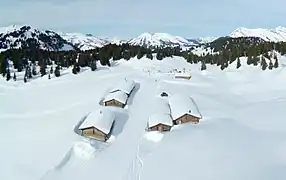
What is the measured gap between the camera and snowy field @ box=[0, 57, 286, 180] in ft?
101

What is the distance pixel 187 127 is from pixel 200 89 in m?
30.5

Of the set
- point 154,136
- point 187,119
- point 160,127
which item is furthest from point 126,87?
point 154,136

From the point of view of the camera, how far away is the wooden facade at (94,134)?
1633 inches

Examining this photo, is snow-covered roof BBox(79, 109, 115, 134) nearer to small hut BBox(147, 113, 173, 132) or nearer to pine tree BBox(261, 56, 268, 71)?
small hut BBox(147, 113, 173, 132)

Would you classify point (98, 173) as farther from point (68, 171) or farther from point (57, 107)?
point (57, 107)

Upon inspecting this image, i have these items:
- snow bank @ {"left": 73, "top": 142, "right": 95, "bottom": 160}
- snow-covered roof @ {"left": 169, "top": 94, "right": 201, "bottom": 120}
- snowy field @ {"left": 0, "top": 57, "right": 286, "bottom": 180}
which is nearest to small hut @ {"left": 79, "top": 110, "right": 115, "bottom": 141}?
snowy field @ {"left": 0, "top": 57, "right": 286, "bottom": 180}

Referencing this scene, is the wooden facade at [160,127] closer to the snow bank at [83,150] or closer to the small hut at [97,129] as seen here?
the small hut at [97,129]

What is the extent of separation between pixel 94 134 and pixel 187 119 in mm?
11364

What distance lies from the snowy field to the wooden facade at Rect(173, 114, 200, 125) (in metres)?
0.80

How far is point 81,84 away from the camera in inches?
3145

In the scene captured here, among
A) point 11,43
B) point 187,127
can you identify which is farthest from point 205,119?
point 11,43

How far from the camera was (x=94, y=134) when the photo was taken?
41.9 m

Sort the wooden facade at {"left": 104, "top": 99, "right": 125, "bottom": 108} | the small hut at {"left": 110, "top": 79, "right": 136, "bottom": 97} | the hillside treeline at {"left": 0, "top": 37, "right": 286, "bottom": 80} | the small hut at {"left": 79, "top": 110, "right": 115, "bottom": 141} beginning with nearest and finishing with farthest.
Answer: the small hut at {"left": 79, "top": 110, "right": 115, "bottom": 141} < the wooden facade at {"left": 104, "top": 99, "right": 125, "bottom": 108} < the small hut at {"left": 110, "top": 79, "right": 136, "bottom": 97} < the hillside treeline at {"left": 0, "top": 37, "right": 286, "bottom": 80}

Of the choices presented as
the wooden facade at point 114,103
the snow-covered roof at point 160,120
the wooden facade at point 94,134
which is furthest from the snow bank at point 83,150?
the wooden facade at point 114,103
